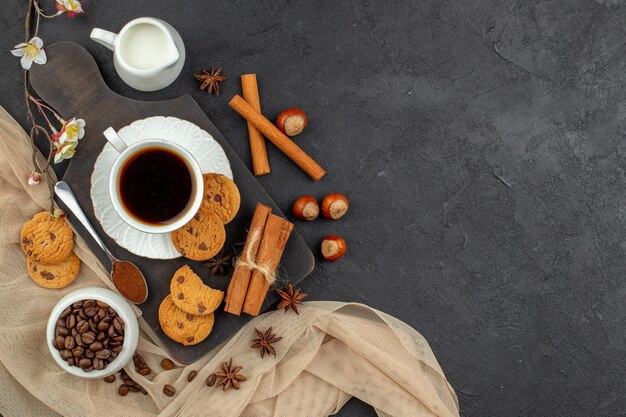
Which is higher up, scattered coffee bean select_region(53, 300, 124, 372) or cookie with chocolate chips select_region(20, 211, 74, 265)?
cookie with chocolate chips select_region(20, 211, 74, 265)

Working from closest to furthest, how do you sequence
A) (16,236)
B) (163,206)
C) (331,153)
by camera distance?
1. (163,206)
2. (16,236)
3. (331,153)

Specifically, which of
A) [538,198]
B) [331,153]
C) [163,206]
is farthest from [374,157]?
[163,206]

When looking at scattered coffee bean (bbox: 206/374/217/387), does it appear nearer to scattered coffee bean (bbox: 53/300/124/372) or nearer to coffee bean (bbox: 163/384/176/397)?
coffee bean (bbox: 163/384/176/397)

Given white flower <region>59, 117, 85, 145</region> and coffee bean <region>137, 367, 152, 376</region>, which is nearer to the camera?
white flower <region>59, 117, 85, 145</region>

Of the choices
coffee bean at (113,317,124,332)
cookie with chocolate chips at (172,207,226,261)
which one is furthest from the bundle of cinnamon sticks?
coffee bean at (113,317,124,332)

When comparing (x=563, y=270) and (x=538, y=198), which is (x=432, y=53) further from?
(x=563, y=270)

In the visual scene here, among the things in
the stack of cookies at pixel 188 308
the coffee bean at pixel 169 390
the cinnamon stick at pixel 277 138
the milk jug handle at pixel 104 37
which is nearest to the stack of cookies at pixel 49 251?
the stack of cookies at pixel 188 308

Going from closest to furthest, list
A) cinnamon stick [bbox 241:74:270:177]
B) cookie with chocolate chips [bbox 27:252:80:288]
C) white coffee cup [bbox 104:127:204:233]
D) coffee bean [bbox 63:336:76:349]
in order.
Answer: white coffee cup [bbox 104:127:204:233] → coffee bean [bbox 63:336:76:349] → cookie with chocolate chips [bbox 27:252:80:288] → cinnamon stick [bbox 241:74:270:177]

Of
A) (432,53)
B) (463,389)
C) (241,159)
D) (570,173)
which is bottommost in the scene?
(463,389)

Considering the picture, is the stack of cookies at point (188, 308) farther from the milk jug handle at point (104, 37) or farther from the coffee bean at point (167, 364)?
the milk jug handle at point (104, 37)
